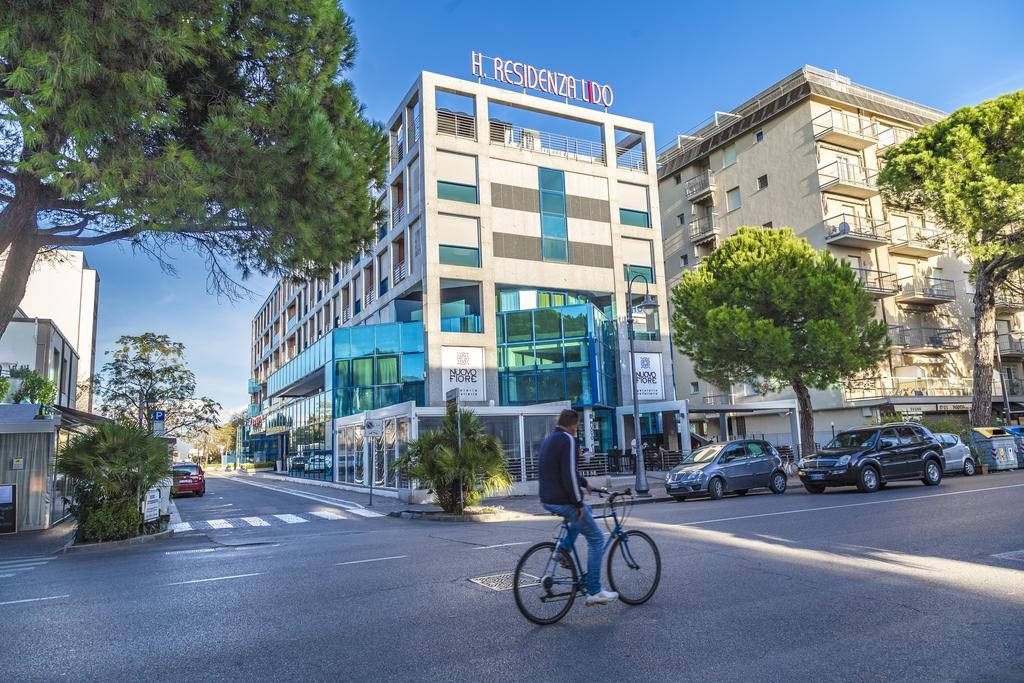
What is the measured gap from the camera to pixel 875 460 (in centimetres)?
1828

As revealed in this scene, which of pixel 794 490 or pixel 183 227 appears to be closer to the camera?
pixel 183 227

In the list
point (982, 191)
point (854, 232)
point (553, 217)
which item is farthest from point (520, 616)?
point (854, 232)

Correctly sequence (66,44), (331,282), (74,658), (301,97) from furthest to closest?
(331,282) → (301,97) → (66,44) → (74,658)

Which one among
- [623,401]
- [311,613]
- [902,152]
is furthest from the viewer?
[623,401]

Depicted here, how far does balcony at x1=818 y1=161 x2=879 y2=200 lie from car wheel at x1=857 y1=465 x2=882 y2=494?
83.1 feet

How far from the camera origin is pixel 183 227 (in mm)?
11039

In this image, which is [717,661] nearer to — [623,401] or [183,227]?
[183,227]

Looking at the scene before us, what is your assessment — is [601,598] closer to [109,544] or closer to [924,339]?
[109,544]

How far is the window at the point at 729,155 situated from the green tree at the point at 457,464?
34.7 metres

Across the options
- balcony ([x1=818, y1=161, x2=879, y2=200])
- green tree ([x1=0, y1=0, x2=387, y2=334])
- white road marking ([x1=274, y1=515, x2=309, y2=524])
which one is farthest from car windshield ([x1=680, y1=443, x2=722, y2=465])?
balcony ([x1=818, y1=161, x2=879, y2=200])

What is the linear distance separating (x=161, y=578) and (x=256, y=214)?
559cm

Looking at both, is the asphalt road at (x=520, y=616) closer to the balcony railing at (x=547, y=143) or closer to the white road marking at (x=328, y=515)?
the white road marking at (x=328, y=515)

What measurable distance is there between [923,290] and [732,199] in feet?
41.2

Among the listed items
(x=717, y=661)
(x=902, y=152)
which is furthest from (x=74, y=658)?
(x=902, y=152)
